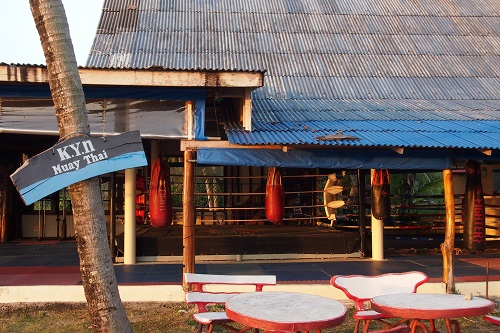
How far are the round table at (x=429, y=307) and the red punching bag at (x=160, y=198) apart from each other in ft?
18.1

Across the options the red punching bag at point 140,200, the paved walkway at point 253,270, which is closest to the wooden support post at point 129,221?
the paved walkway at point 253,270

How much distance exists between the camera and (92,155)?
4.49 m

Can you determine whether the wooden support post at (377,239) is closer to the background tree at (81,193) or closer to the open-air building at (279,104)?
the open-air building at (279,104)

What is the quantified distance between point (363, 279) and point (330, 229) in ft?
22.6

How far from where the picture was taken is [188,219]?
8406 mm

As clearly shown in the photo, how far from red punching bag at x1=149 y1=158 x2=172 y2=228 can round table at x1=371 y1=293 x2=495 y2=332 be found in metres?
5.51

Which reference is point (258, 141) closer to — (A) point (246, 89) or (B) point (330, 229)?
(A) point (246, 89)

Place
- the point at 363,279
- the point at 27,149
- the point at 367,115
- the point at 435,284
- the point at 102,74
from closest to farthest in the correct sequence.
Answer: the point at 363,279, the point at 102,74, the point at 435,284, the point at 367,115, the point at 27,149

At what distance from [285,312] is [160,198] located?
5863mm

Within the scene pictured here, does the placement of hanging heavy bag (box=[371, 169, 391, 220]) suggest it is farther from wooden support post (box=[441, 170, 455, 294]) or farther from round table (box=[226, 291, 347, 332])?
round table (box=[226, 291, 347, 332])

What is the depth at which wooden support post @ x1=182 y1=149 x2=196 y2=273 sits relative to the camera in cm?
838

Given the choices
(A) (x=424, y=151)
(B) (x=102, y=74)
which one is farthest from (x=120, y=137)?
(A) (x=424, y=151)

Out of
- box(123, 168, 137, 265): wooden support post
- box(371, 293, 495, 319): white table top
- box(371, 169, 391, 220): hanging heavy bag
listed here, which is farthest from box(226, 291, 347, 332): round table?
box(371, 169, 391, 220): hanging heavy bag

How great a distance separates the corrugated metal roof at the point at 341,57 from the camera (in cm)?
954
